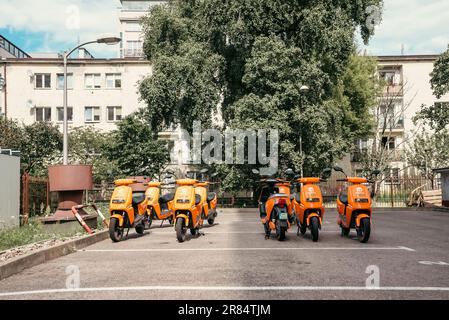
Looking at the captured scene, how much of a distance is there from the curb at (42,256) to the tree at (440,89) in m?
24.6

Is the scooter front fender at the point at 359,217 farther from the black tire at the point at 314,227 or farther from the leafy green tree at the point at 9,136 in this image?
the leafy green tree at the point at 9,136

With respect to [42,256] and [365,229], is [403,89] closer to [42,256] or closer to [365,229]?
[365,229]

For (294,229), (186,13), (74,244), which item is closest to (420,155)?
(186,13)

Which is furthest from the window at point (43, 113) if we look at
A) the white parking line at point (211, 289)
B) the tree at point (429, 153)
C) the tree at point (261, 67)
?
the white parking line at point (211, 289)

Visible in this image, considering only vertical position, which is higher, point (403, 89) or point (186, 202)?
point (403, 89)

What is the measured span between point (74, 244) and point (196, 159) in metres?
20.3

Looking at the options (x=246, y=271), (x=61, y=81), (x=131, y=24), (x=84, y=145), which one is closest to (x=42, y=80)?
(x=61, y=81)

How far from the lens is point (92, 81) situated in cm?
4522

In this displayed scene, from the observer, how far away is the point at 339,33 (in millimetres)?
25750

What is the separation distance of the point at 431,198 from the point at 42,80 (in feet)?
113

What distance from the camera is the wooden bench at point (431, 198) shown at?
29.4 m

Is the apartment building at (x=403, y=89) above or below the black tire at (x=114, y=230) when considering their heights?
above

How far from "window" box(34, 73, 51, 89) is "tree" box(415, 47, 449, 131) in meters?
32.2

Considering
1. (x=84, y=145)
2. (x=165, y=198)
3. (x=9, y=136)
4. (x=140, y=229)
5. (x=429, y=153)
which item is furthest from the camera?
(x=429, y=153)
